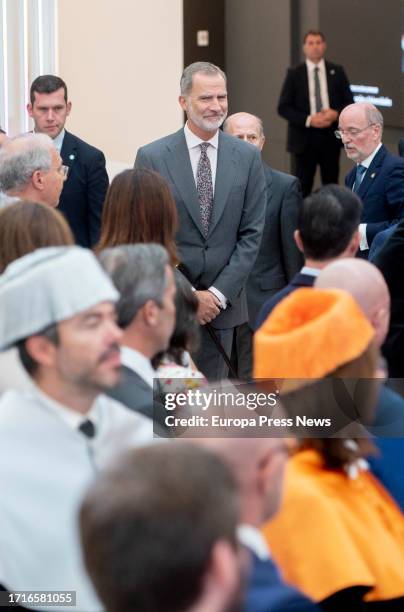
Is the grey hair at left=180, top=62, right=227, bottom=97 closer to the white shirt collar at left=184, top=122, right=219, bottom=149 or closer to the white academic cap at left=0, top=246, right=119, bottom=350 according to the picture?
the white shirt collar at left=184, top=122, right=219, bottom=149

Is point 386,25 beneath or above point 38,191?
above

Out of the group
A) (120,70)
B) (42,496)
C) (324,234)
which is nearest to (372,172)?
(324,234)

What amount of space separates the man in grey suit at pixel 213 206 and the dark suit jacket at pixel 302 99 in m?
5.43

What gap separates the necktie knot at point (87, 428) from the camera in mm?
2340

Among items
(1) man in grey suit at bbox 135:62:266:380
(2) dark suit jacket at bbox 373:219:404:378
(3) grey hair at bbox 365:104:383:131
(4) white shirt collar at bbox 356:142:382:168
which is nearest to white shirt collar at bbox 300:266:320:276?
(2) dark suit jacket at bbox 373:219:404:378

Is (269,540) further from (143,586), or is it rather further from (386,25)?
(386,25)

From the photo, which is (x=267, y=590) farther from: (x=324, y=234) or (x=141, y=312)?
(x=324, y=234)

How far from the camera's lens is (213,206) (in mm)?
5418

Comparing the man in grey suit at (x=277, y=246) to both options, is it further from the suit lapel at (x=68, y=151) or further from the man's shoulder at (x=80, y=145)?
the suit lapel at (x=68, y=151)

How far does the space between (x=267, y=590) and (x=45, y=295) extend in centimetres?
80

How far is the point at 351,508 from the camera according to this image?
238 centimetres

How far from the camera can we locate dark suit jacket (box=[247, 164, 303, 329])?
6.28 m

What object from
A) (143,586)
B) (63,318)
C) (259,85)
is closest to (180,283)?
(63,318)

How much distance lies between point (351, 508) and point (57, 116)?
14.4 ft
